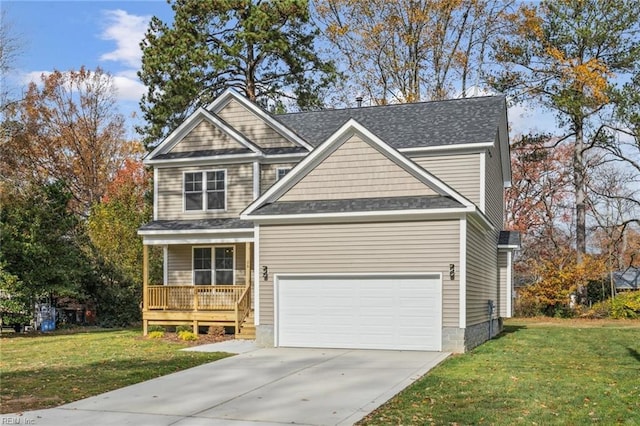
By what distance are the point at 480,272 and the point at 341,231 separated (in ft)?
14.6

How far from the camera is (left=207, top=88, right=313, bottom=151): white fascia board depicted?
2252cm

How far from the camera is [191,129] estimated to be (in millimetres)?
22875

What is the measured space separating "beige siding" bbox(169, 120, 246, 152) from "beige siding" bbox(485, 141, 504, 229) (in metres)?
8.17

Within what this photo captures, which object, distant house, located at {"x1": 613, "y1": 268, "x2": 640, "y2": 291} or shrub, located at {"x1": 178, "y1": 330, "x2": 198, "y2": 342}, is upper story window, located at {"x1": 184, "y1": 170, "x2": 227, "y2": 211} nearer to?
shrub, located at {"x1": 178, "y1": 330, "x2": 198, "y2": 342}

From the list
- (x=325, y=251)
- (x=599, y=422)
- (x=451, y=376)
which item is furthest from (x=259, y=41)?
(x=599, y=422)

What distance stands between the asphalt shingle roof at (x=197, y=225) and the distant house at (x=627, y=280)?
28470mm

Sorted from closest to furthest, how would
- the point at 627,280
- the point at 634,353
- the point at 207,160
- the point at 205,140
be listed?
the point at 634,353
the point at 207,160
the point at 205,140
the point at 627,280

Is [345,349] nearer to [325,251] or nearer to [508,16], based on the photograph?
[325,251]

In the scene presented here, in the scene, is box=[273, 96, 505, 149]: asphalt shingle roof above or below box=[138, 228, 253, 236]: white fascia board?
above

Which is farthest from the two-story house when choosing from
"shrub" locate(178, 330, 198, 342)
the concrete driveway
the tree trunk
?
the tree trunk

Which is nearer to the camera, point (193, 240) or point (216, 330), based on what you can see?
point (216, 330)

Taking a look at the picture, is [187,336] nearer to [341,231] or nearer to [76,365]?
[76,365]

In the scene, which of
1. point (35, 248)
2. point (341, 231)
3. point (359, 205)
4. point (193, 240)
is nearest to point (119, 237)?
point (35, 248)

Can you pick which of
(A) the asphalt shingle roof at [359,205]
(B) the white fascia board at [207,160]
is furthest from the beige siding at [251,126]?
(A) the asphalt shingle roof at [359,205]
